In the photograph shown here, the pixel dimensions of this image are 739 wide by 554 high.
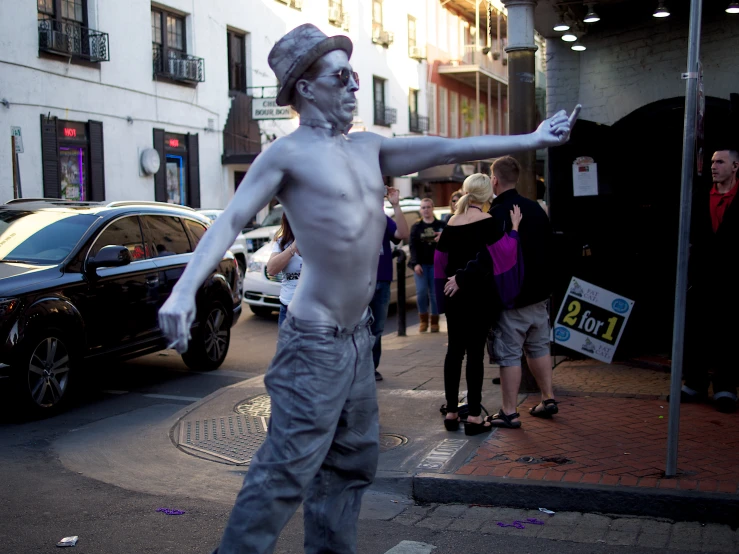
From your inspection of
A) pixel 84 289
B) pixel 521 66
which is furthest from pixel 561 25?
pixel 84 289

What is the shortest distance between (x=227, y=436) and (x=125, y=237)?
9.47 ft

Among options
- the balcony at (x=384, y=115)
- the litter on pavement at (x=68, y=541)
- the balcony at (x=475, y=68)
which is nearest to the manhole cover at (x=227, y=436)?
the litter on pavement at (x=68, y=541)

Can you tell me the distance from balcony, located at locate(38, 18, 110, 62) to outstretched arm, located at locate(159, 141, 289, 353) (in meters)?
18.8

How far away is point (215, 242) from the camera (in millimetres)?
2785

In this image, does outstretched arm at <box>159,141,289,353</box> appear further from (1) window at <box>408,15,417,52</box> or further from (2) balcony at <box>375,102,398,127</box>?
(1) window at <box>408,15,417,52</box>

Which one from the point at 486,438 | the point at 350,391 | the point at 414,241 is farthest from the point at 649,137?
the point at 350,391

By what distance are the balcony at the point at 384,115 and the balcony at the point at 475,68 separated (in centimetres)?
Result: 684

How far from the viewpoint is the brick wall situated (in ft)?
29.6

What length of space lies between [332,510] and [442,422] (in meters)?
3.44

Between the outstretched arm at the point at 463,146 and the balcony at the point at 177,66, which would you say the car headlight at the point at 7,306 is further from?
the balcony at the point at 177,66

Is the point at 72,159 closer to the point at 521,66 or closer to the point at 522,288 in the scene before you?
the point at 521,66

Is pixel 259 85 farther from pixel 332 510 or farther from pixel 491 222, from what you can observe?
pixel 332 510

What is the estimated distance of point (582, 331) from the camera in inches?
312

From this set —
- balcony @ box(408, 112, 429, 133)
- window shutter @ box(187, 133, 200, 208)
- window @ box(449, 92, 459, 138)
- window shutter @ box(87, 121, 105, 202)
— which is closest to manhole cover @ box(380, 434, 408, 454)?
window shutter @ box(87, 121, 105, 202)
